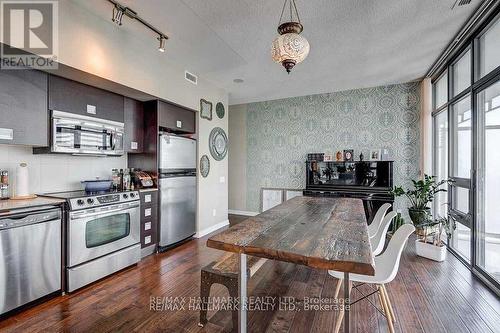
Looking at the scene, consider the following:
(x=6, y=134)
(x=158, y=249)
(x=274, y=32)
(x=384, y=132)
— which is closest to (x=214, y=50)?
(x=274, y=32)

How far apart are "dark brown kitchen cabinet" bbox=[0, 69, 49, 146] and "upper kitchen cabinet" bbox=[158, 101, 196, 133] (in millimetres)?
1357

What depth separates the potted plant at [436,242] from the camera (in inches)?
124

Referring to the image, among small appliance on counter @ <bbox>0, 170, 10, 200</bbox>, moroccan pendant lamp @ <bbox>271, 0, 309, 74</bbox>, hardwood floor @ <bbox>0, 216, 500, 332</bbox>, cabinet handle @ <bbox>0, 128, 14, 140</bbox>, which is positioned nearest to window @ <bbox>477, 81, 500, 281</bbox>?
hardwood floor @ <bbox>0, 216, 500, 332</bbox>

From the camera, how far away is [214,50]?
321cm

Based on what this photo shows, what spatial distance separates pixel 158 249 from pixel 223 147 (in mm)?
2292

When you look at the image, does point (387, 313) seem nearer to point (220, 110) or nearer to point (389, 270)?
point (389, 270)

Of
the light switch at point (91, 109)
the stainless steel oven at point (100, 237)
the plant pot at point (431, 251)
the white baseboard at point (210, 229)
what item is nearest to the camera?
the stainless steel oven at point (100, 237)

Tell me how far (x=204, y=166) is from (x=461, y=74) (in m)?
4.10

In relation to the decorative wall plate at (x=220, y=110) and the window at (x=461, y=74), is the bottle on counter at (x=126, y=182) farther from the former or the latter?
the window at (x=461, y=74)

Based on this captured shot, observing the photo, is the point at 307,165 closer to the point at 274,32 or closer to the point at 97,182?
the point at 274,32

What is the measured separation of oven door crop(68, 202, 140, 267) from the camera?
2.38 metres

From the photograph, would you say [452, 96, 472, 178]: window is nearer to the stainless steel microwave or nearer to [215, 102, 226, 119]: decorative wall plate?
[215, 102, 226, 119]: decorative wall plate

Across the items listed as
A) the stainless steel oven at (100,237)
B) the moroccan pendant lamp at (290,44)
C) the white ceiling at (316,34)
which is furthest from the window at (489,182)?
the stainless steel oven at (100,237)

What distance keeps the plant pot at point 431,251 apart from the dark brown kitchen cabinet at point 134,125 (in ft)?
13.9
